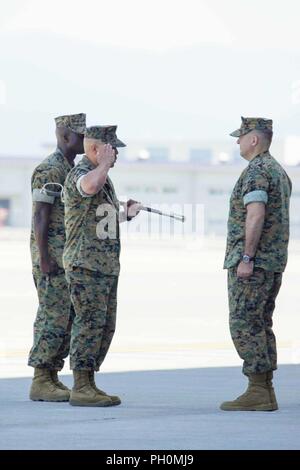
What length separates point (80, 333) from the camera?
9578mm

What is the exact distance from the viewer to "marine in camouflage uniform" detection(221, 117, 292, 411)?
9.53 meters

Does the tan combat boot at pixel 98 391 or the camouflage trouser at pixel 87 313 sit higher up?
the camouflage trouser at pixel 87 313

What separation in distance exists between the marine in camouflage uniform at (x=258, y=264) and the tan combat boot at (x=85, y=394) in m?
0.85

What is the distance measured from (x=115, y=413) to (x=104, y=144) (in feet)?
5.90

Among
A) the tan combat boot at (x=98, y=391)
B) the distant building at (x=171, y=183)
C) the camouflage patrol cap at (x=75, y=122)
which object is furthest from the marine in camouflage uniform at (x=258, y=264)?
the distant building at (x=171, y=183)

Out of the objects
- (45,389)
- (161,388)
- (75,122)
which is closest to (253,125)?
(75,122)

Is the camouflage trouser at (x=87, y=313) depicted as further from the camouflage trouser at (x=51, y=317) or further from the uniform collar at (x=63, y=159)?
A: the uniform collar at (x=63, y=159)

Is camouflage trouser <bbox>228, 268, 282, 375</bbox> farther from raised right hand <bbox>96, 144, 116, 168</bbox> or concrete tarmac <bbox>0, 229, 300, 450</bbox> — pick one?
raised right hand <bbox>96, 144, 116, 168</bbox>

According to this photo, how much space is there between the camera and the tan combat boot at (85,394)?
961 cm

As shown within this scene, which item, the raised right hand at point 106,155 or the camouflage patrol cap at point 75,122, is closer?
the raised right hand at point 106,155

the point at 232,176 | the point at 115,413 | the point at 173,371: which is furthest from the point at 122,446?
the point at 232,176

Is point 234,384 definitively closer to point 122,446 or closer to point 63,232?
point 63,232

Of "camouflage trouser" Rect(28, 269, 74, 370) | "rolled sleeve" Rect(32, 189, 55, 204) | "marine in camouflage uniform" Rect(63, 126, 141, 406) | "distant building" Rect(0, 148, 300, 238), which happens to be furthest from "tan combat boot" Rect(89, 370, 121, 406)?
"distant building" Rect(0, 148, 300, 238)

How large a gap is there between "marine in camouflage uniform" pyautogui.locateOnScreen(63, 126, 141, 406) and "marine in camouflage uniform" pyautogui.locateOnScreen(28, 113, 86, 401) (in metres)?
0.37
